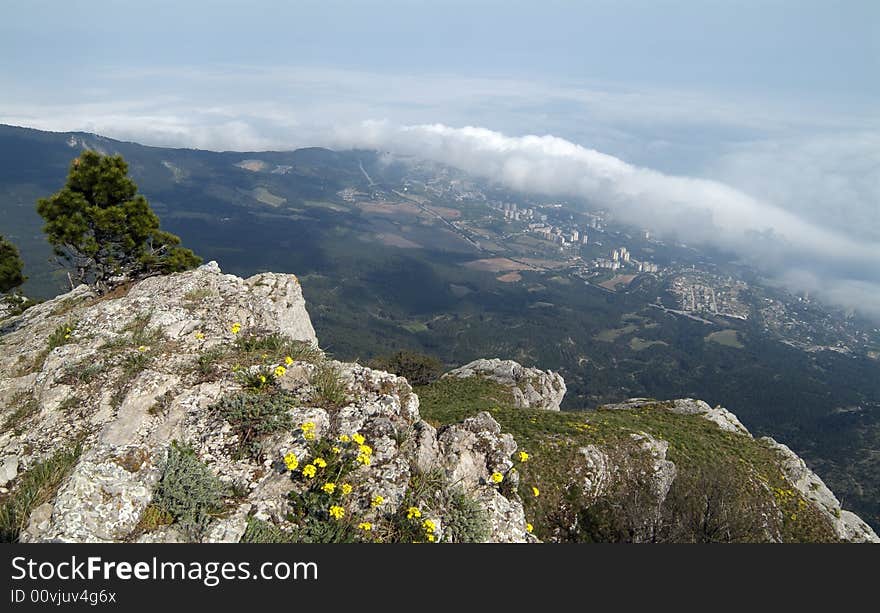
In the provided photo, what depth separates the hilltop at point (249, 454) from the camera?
7.60 m

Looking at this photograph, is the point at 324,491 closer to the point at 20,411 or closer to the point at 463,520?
the point at 463,520

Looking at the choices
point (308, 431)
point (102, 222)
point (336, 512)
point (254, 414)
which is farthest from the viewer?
point (102, 222)

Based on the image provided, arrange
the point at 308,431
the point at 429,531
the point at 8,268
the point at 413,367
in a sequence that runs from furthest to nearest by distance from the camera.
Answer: the point at 413,367 → the point at 8,268 → the point at 308,431 → the point at 429,531

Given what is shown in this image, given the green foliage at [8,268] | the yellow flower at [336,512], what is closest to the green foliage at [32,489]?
the yellow flower at [336,512]

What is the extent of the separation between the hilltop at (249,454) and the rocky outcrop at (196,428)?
1.6 inches

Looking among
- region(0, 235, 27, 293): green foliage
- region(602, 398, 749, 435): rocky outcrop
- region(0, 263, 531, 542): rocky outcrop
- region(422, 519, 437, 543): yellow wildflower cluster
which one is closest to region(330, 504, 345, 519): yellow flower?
region(0, 263, 531, 542): rocky outcrop

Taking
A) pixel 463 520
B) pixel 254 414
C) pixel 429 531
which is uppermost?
pixel 254 414

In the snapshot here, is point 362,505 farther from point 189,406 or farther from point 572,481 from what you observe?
point 572,481

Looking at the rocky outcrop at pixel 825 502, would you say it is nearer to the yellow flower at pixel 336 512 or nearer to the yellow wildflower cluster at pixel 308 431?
the yellow flower at pixel 336 512

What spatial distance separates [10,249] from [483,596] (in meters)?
53.6

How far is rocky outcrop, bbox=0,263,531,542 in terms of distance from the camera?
745 cm

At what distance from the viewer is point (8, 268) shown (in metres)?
38.3

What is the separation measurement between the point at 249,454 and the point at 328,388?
2540 mm

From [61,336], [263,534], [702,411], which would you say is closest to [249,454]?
[263,534]
